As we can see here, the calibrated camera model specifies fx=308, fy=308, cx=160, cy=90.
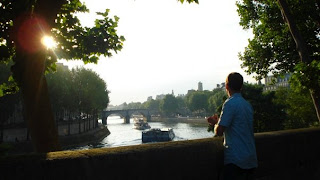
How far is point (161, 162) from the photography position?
352 cm

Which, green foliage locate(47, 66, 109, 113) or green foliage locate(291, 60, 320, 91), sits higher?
green foliage locate(47, 66, 109, 113)

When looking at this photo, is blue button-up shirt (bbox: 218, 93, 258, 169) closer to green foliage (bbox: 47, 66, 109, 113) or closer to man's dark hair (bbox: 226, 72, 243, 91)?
man's dark hair (bbox: 226, 72, 243, 91)

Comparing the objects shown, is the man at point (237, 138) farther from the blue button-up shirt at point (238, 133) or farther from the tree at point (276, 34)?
the tree at point (276, 34)

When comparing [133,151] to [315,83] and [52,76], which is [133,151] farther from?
[52,76]

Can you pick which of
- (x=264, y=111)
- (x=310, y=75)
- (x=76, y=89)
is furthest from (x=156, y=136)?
(x=310, y=75)

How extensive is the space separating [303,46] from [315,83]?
1045 mm

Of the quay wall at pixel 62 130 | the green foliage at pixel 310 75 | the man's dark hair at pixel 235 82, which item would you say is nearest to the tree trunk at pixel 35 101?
the man's dark hair at pixel 235 82

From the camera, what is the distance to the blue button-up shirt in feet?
10.2

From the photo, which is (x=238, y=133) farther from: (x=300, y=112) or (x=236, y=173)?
(x=300, y=112)

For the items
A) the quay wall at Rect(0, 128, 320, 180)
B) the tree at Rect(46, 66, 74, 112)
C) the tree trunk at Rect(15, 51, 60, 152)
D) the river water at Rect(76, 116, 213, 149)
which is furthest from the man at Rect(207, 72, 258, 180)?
the river water at Rect(76, 116, 213, 149)

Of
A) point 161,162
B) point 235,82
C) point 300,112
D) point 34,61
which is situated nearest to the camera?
point 235,82

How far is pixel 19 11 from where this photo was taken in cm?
445

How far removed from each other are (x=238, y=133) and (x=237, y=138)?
53mm

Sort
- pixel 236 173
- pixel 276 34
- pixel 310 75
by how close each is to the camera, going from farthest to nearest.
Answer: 1. pixel 276 34
2. pixel 310 75
3. pixel 236 173
